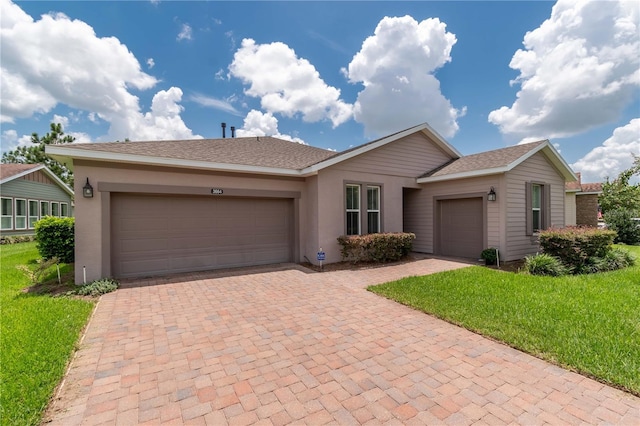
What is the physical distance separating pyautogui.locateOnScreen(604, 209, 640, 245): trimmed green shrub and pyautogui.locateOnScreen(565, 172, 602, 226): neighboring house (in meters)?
2.20

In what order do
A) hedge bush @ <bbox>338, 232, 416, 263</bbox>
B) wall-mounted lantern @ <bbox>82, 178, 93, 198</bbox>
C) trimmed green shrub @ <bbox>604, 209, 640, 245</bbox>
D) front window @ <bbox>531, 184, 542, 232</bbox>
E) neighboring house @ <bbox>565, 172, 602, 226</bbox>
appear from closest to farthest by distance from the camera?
wall-mounted lantern @ <bbox>82, 178, 93, 198</bbox> → hedge bush @ <bbox>338, 232, 416, 263</bbox> → front window @ <bbox>531, 184, 542, 232</bbox> → trimmed green shrub @ <bbox>604, 209, 640, 245</bbox> → neighboring house @ <bbox>565, 172, 602, 226</bbox>

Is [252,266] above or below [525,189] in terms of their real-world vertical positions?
below

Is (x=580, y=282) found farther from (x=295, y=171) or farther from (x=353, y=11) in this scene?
(x=353, y=11)

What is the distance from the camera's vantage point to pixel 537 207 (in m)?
10.1

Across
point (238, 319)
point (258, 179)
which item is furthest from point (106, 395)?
point (258, 179)

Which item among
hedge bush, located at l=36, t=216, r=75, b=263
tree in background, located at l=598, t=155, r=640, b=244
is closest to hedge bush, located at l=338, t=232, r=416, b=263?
hedge bush, located at l=36, t=216, r=75, b=263

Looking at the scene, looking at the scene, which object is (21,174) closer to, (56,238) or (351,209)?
(56,238)

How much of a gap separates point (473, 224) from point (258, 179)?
770cm

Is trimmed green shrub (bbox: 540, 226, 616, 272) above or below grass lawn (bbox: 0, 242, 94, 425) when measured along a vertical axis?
above

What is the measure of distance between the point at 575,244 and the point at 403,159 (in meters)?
5.76

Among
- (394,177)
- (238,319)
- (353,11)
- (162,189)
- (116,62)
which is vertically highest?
(353,11)

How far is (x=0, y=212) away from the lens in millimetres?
15531

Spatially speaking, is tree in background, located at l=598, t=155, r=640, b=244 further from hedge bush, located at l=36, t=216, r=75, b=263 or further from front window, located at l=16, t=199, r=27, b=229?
front window, located at l=16, t=199, r=27, b=229

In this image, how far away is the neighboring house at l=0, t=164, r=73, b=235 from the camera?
15967mm
